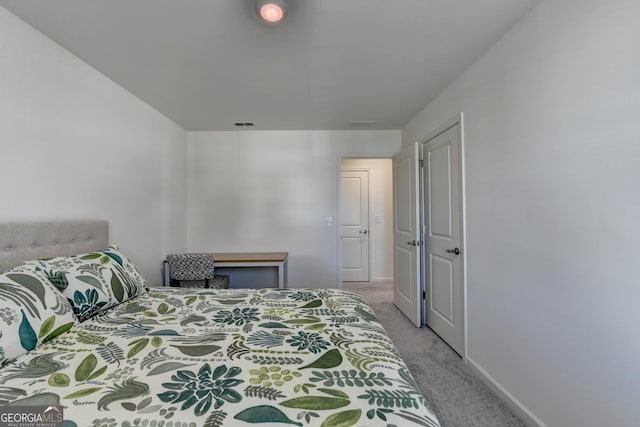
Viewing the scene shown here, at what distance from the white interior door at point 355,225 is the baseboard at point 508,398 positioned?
9.48ft

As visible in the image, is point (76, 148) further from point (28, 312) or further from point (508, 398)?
point (508, 398)

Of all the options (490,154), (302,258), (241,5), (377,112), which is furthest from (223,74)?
(302,258)

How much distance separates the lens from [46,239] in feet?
5.46

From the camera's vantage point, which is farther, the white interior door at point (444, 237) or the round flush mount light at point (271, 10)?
the white interior door at point (444, 237)

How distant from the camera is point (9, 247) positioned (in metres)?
1.47

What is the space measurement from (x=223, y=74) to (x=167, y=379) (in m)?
2.21

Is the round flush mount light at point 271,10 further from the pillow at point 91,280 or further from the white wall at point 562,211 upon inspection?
the pillow at point 91,280

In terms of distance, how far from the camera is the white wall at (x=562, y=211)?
44.9 inches

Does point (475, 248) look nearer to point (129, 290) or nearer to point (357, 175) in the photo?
point (129, 290)

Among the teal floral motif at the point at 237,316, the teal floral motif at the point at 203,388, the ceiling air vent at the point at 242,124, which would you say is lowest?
the teal floral motif at the point at 237,316

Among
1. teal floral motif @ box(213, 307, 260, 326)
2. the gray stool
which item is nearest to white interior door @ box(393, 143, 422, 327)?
teal floral motif @ box(213, 307, 260, 326)

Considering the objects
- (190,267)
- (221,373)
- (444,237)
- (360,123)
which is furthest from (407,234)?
(221,373)

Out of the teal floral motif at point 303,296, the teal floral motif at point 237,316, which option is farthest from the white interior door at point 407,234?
the teal floral motif at point 237,316

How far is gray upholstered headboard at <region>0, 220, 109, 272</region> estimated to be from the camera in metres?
1.46
